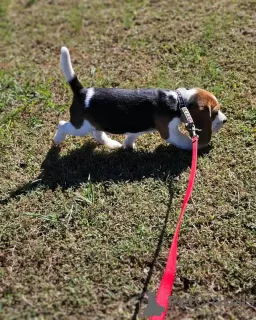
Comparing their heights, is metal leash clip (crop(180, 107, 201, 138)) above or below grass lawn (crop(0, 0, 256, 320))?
above

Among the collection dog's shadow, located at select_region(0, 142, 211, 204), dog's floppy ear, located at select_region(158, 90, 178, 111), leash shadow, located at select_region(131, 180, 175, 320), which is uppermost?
dog's floppy ear, located at select_region(158, 90, 178, 111)

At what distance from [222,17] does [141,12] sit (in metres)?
1.25

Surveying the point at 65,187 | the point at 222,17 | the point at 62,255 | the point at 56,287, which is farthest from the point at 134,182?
the point at 222,17

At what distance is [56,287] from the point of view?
336 cm

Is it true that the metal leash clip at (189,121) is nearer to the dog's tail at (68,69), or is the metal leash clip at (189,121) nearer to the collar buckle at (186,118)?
the collar buckle at (186,118)

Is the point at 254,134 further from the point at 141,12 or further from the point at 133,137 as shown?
the point at 141,12

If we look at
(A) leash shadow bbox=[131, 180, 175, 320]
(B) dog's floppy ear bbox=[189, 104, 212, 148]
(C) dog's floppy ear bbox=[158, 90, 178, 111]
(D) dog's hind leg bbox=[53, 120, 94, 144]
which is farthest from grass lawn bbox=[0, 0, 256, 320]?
(C) dog's floppy ear bbox=[158, 90, 178, 111]

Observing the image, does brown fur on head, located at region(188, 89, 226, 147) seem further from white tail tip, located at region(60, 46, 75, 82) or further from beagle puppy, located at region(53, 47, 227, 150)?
white tail tip, located at region(60, 46, 75, 82)

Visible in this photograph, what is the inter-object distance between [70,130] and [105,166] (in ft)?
1.67

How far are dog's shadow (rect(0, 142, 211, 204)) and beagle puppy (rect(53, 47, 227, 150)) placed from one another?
219 millimetres

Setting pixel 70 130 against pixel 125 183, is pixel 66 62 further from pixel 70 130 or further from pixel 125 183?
pixel 125 183

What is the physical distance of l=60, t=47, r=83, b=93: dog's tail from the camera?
159 inches

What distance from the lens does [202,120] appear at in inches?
161

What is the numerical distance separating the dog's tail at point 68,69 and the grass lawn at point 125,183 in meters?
0.75
